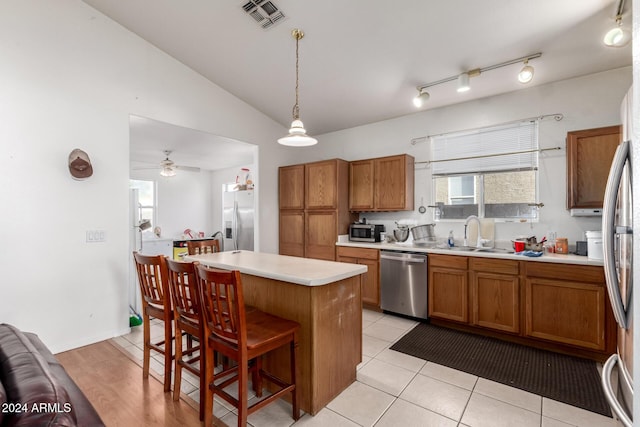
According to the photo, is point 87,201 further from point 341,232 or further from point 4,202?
point 341,232

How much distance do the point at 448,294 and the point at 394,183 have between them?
5.38 ft

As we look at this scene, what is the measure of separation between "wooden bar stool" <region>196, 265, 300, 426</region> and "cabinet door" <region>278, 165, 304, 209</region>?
3036mm

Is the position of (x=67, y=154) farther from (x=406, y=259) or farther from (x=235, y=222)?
(x=406, y=259)

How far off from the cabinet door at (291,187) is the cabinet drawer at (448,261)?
2250 millimetres

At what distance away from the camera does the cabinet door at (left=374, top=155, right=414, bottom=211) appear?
163 inches

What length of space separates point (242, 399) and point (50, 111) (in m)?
3.23

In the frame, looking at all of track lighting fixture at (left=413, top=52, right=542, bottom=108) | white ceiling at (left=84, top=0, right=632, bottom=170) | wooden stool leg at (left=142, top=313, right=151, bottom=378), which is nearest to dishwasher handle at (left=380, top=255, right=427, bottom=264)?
track lighting fixture at (left=413, top=52, right=542, bottom=108)

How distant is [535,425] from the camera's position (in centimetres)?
190

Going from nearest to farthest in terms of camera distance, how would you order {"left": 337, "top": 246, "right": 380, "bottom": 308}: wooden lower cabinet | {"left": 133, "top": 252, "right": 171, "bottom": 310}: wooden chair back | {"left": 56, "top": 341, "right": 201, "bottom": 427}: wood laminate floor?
{"left": 56, "top": 341, "right": 201, "bottom": 427}: wood laminate floor → {"left": 133, "top": 252, "right": 171, "bottom": 310}: wooden chair back → {"left": 337, "top": 246, "right": 380, "bottom": 308}: wooden lower cabinet

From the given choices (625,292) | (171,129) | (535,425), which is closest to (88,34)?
(171,129)

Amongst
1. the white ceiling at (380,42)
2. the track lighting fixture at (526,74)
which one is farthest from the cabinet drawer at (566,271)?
the white ceiling at (380,42)

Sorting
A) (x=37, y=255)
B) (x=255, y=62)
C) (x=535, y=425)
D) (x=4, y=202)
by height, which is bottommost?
(x=535, y=425)

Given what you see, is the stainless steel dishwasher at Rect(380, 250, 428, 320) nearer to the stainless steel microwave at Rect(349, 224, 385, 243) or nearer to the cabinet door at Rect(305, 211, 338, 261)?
the stainless steel microwave at Rect(349, 224, 385, 243)

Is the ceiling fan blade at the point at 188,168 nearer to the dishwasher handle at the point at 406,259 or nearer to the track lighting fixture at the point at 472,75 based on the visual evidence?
the dishwasher handle at the point at 406,259
